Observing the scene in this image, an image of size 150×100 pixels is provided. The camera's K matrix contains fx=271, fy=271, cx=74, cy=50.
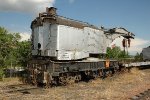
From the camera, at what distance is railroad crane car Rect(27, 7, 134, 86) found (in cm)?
1647

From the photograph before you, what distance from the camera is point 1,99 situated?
11.9m

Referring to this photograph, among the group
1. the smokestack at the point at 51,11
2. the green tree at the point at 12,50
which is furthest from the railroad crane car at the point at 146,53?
the smokestack at the point at 51,11

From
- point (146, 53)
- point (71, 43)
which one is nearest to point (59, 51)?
point (71, 43)

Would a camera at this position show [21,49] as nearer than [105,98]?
No

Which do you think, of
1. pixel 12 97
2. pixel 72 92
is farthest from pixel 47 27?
pixel 12 97

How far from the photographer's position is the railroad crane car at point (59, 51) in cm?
1647

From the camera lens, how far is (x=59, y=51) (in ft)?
54.3

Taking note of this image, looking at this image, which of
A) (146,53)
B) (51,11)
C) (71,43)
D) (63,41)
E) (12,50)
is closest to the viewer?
(63,41)

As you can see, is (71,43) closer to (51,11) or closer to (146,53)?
(51,11)

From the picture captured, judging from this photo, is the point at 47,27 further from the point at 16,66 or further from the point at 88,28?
the point at 16,66

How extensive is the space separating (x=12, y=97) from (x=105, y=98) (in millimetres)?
4315

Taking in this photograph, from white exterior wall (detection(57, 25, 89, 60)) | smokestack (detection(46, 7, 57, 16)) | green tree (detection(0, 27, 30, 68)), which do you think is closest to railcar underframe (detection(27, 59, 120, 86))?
white exterior wall (detection(57, 25, 89, 60))

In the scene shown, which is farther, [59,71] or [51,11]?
[51,11]

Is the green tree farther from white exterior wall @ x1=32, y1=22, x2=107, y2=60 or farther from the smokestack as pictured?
the smokestack
